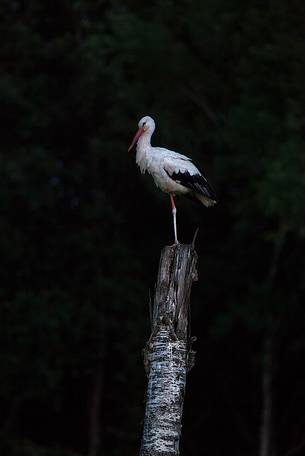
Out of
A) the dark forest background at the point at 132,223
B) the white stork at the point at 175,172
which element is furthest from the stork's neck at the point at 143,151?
the dark forest background at the point at 132,223

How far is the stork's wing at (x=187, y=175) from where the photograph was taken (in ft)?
31.9

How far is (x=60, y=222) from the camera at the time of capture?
76.8 ft

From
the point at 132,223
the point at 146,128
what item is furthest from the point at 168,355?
the point at 132,223

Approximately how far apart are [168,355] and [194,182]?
3.42m

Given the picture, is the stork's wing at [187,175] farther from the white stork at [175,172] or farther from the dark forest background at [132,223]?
the dark forest background at [132,223]

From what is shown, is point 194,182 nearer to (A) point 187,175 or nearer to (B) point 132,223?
(A) point 187,175

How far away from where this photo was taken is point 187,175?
9750mm

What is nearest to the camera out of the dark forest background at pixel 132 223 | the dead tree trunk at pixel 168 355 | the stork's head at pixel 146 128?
the dead tree trunk at pixel 168 355

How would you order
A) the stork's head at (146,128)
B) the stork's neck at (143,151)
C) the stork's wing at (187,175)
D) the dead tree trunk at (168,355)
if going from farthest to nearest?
the stork's head at (146,128) < the stork's neck at (143,151) < the stork's wing at (187,175) < the dead tree trunk at (168,355)

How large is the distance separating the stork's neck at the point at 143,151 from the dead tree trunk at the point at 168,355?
3163mm

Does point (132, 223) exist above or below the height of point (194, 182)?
above

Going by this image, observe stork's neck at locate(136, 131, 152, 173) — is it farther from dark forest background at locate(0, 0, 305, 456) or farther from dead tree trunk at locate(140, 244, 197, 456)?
dark forest background at locate(0, 0, 305, 456)

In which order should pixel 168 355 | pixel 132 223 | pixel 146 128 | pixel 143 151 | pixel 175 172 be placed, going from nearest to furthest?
pixel 168 355 < pixel 175 172 < pixel 143 151 < pixel 146 128 < pixel 132 223

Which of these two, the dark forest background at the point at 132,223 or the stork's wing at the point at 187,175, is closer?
the stork's wing at the point at 187,175
